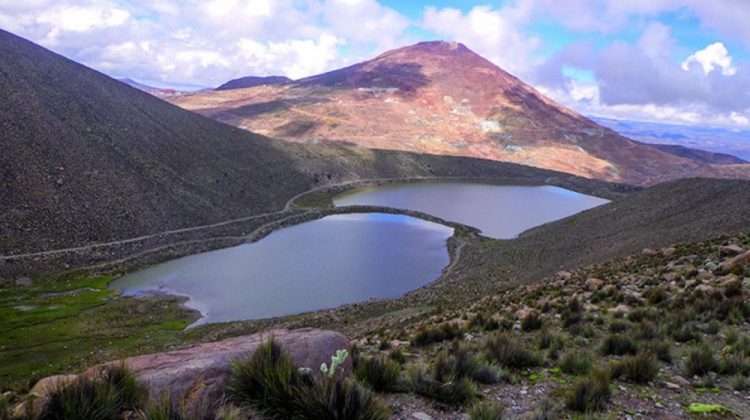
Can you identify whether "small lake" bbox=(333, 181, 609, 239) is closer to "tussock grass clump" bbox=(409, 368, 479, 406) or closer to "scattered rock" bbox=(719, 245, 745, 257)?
"scattered rock" bbox=(719, 245, 745, 257)

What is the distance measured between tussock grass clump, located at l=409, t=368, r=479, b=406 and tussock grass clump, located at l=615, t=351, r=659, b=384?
7.15ft

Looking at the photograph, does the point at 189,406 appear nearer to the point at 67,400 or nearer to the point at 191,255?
the point at 67,400

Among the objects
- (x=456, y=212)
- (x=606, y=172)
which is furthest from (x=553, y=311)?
(x=606, y=172)

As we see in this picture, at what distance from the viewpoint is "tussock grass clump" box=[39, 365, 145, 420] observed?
135 inches

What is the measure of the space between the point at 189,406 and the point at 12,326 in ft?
74.2

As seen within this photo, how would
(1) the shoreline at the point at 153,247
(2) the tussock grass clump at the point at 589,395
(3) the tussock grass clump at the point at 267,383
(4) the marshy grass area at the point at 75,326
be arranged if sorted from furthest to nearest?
(1) the shoreline at the point at 153,247
(4) the marshy grass area at the point at 75,326
(2) the tussock grass clump at the point at 589,395
(3) the tussock grass clump at the point at 267,383

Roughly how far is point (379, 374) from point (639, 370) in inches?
136

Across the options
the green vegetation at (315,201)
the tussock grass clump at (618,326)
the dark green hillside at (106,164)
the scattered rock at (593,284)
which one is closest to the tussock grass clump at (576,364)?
the tussock grass clump at (618,326)

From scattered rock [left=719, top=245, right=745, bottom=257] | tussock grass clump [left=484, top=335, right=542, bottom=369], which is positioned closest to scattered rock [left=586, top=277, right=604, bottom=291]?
scattered rock [left=719, top=245, right=745, bottom=257]

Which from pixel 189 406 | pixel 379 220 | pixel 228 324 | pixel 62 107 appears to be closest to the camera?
pixel 189 406

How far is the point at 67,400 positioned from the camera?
3.44 m

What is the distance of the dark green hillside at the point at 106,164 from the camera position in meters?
31.1

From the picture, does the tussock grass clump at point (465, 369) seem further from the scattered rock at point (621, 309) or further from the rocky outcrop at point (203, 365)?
the scattered rock at point (621, 309)

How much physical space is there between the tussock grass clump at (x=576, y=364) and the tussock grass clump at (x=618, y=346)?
804 millimetres
